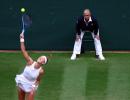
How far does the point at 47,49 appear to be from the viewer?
Result: 20.3m

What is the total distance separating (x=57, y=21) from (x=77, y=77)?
164 inches

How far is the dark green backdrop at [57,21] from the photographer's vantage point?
20.0m

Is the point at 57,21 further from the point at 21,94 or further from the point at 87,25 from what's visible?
the point at 21,94

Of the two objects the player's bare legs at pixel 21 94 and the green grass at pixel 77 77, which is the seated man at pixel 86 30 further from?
the player's bare legs at pixel 21 94

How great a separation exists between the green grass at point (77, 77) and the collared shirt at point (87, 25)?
0.89 meters

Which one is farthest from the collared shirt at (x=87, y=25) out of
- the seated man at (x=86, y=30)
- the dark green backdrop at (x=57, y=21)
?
the dark green backdrop at (x=57, y=21)

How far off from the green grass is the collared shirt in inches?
35.0

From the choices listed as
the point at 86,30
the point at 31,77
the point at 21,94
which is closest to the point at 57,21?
the point at 86,30

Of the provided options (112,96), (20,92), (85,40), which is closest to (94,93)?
(112,96)

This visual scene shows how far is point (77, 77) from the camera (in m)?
16.3

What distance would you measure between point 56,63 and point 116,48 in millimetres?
3113

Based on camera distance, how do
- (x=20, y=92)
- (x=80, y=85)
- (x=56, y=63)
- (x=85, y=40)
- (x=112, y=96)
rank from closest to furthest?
1. (x=20, y=92)
2. (x=112, y=96)
3. (x=80, y=85)
4. (x=56, y=63)
5. (x=85, y=40)

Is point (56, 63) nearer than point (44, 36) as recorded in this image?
Yes

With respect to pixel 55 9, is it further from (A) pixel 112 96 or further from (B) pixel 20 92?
(B) pixel 20 92
